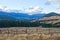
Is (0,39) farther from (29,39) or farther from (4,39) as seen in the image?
(29,39)

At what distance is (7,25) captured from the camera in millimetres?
34344

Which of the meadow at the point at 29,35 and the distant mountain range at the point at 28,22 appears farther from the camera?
the distant mountain range at the point at 28,22

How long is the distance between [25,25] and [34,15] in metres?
14.4

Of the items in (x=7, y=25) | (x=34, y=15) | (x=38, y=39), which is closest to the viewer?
(x=38, y=39)

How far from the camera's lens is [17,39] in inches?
648

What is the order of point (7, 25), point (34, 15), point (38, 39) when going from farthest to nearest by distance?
point (34, 15), point (7, 25), point (38, 39)

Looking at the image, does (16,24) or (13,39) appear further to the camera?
(16,24)

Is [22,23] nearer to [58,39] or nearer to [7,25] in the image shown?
[7,25]

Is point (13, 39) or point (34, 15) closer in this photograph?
point (13, 39)

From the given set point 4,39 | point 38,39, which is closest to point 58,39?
point 38,39

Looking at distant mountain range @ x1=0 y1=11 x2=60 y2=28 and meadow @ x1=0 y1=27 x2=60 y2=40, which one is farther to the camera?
distant mountain range @ x1=0 y1=11 x2=60 y2=28

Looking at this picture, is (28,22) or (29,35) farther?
(28,22)

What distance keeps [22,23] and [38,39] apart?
2054 centimetres

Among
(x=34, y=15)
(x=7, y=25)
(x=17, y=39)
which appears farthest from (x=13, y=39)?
(x=34, y=15)
